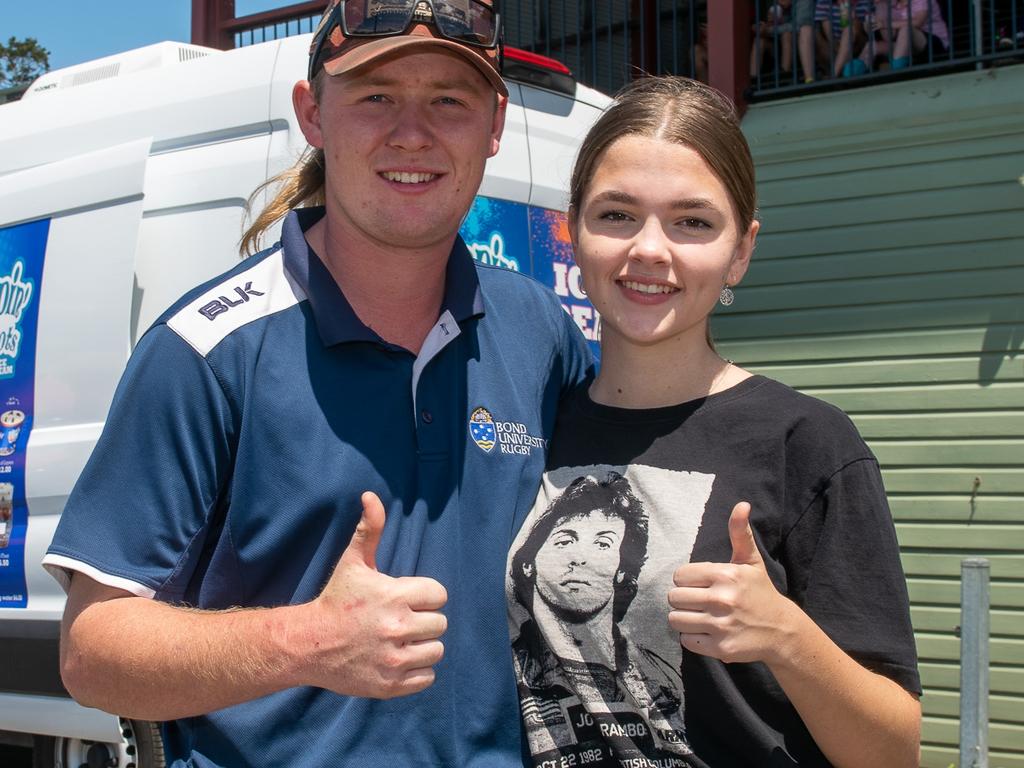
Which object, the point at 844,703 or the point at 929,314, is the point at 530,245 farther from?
the point at 929,314

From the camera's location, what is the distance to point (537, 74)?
13.1ft

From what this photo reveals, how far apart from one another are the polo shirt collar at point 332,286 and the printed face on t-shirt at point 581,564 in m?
0.45

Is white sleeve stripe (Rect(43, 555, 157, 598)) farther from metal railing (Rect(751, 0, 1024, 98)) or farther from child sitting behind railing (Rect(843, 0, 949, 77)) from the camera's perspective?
child sitting behind railing (Rect(843, 0, 949, 77))

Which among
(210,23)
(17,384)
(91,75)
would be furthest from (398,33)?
(210,23)

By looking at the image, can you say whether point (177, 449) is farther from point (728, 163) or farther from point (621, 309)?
point (728, 163)

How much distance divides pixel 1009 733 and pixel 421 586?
5651mm

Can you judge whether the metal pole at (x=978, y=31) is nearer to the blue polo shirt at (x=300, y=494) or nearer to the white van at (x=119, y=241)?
the white van at (x=119, y=241)

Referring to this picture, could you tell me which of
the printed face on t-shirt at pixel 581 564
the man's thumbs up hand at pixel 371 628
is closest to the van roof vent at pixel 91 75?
the printed face on t-shirt at pixel 581 564

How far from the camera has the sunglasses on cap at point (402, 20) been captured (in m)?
2.04

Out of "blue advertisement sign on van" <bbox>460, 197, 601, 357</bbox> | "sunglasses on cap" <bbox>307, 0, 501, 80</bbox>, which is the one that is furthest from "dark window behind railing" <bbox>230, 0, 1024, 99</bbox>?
"sunglasses on cap" <bbox>307, 0, 501, 80</bbox>

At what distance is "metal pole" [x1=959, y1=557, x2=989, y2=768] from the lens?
460cm

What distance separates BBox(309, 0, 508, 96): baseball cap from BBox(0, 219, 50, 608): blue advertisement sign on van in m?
2.41

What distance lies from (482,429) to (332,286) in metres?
0.35

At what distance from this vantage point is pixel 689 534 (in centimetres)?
179
